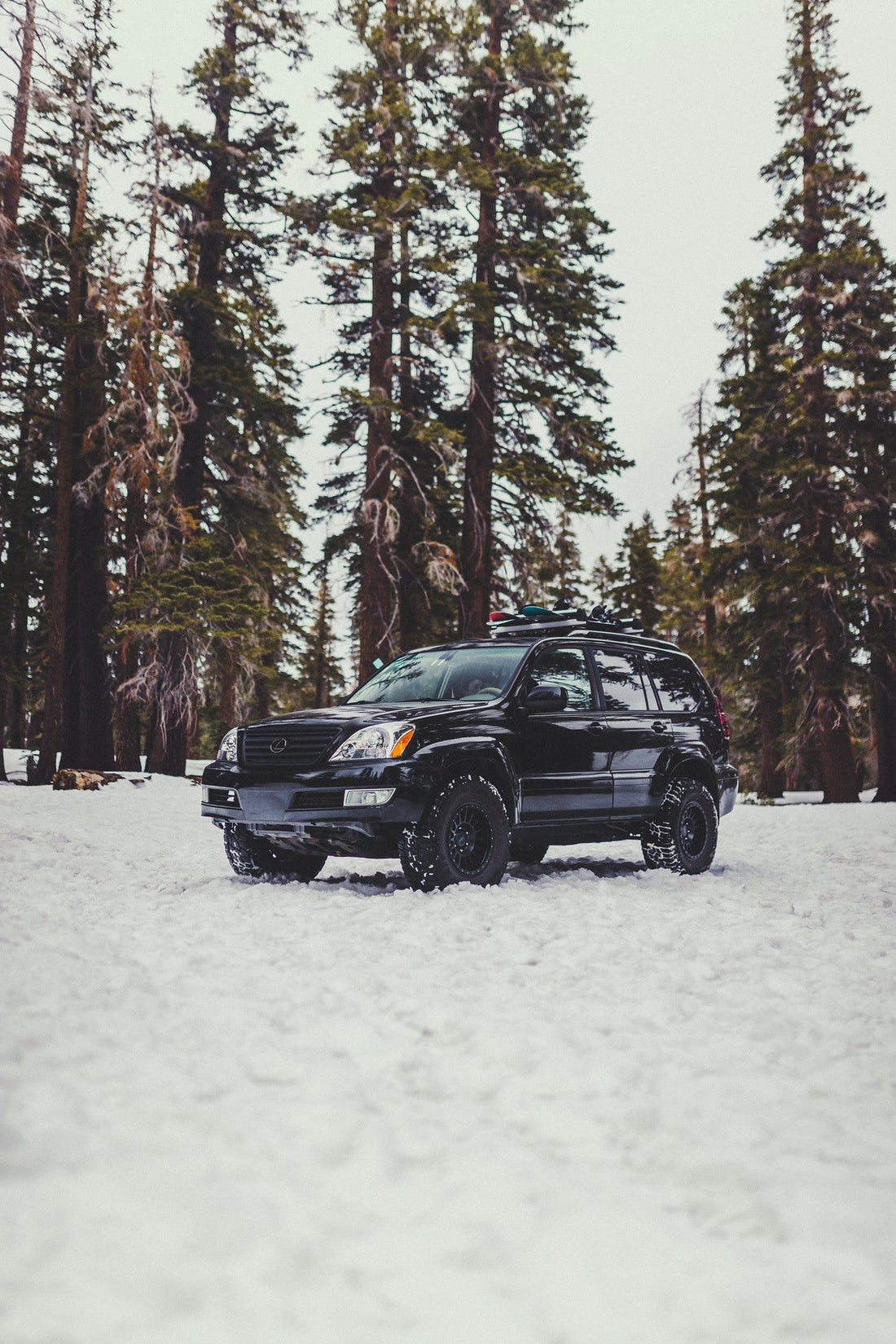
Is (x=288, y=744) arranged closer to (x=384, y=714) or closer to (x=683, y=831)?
(x=384, y=714)

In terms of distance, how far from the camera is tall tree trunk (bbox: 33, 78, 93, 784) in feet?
61.1

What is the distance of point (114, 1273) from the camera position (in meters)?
2.10

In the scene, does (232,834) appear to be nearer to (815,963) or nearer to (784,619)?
(815,963)

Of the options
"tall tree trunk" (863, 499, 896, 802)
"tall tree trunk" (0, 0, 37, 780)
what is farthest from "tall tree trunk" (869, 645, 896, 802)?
"tall tree trunk" (0, 0, 37, 780)

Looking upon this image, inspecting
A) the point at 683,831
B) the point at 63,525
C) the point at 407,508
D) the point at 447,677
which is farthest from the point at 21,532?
the point at 683,831

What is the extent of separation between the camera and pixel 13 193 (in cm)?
1738

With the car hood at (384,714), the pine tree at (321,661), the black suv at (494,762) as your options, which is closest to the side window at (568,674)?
the black suv at (494,762)

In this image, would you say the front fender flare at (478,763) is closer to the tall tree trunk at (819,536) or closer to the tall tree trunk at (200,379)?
the tall tree trunk at (200,379)

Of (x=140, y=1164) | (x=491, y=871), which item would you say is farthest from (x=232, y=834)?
(x=140, y=1164)

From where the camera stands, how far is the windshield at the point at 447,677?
775 centimetres

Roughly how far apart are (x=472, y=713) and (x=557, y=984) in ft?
9.61

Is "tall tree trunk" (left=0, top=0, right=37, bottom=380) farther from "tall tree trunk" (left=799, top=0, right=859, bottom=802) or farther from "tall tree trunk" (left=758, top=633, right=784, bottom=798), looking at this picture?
"tall tree trunk" (left=758, top=633, right=784, bottom=798)

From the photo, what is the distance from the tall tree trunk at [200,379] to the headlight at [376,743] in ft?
43.4

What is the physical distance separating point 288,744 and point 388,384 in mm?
12360
